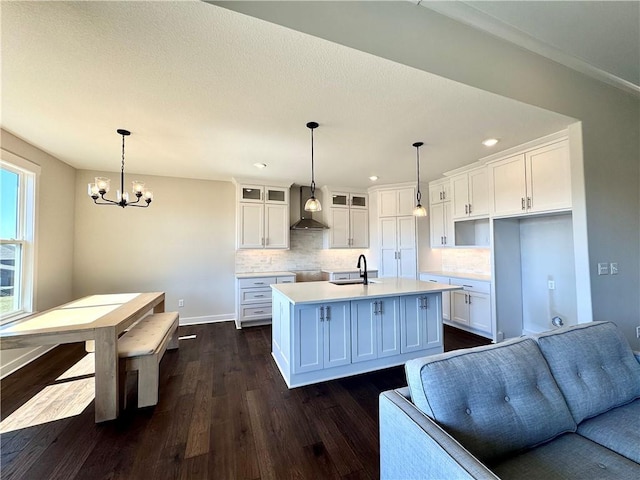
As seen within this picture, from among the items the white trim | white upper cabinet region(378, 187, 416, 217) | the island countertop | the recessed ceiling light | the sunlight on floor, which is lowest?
the sunlight on floor

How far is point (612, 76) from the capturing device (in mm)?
2754

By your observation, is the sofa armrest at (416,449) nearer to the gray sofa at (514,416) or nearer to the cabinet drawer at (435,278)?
the gray sofa at (514,416)

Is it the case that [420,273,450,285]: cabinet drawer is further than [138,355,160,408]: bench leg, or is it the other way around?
[420,273,450,285]: cabinet drawer

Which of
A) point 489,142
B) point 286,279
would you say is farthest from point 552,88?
point 286,279

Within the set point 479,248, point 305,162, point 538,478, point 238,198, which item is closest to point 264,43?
point 305,162

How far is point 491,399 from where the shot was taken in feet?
3.75

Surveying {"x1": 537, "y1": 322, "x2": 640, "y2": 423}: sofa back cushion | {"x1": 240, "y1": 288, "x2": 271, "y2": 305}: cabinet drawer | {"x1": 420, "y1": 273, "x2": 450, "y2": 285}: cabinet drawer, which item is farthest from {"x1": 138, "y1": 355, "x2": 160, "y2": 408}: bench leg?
{"x1": 420, "y1": 273, "x2": 450, "y2": 285}: cabinet drawer

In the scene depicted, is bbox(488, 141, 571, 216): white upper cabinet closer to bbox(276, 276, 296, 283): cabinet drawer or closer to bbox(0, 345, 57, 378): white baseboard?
bbox(276, 276, 296, 283): cabinet drawer

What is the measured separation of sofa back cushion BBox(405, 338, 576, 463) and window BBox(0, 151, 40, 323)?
429 cm

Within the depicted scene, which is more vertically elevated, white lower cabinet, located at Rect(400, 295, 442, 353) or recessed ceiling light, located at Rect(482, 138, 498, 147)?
recessed ceiling light, located at Rect(482, 138, 498, 147)

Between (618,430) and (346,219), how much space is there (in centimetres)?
448

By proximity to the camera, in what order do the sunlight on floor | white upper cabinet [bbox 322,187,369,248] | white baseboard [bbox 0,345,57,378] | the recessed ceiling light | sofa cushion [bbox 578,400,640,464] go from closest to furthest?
sofa cushion [bbox 578,400,640,464] → the sunlight on floor → white baseboard [bbox 0,345,57,378] → the recessed ceiling light → white upper cabinet [bbox 322,187,369,248]

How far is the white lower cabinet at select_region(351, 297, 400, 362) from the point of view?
2707mm

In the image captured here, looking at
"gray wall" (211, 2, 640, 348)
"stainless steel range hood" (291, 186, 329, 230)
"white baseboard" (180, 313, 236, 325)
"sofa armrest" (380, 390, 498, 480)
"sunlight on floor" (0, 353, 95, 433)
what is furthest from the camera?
"stainless steel range hood" (291, 186, 329, 230)
